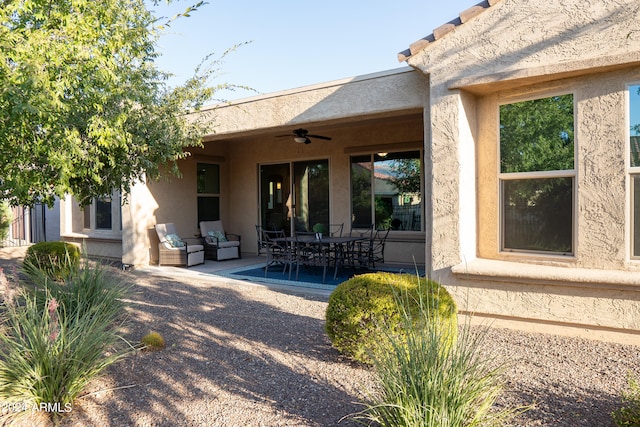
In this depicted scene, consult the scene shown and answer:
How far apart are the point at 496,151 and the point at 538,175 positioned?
58 centimetres

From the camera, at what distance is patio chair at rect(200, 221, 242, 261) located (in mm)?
11121

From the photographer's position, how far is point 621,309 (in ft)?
14.3

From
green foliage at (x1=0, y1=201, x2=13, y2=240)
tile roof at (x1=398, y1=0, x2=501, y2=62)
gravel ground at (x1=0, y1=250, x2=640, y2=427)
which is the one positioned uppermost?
tile roof at (x1=398, y1=0, x2=501, y2=62)

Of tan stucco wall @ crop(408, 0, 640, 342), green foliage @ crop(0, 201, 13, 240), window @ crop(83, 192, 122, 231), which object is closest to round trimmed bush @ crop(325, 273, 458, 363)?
tan stucco wall @ crop(408, 0, 640, 342)

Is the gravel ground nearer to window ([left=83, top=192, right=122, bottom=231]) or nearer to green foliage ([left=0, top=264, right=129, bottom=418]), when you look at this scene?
green foliage ([left=0, top=264, right=129, bottom=418])

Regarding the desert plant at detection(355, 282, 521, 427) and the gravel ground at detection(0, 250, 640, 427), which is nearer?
the desert plant at detection(355, 282, 521, 427)

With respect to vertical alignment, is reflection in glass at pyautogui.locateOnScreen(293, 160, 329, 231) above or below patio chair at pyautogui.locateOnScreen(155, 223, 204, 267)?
above

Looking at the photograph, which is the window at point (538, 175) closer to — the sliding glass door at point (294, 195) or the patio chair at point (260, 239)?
the patio chair at point (260, 239)

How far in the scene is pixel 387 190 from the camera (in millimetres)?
10211

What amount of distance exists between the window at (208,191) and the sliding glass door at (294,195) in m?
1.36

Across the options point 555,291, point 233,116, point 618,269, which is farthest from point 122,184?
point 618,269

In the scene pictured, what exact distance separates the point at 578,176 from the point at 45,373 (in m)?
5.29

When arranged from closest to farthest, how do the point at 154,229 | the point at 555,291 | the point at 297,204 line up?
the point at 555,291 → the point at 154,229 → the point at 297,204

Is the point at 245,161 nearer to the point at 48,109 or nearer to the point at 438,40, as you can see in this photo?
the point at 438,40
